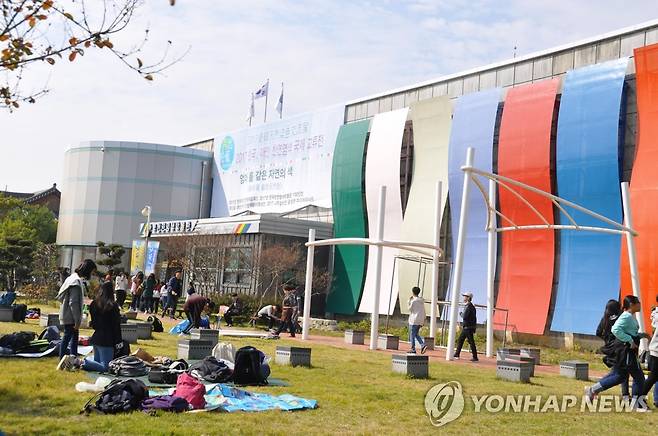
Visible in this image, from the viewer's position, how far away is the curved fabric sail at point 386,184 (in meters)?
34.1

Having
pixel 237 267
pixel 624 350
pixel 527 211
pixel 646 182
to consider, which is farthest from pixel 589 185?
pixel 237 267

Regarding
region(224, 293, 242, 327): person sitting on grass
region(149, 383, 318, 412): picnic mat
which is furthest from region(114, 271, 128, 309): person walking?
region(149, 383, 318, 412): picnic mat

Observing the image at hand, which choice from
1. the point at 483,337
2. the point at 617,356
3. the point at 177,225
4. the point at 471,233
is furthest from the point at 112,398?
the point at 177,225

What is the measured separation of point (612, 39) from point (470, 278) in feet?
34.4

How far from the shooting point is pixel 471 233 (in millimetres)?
30094

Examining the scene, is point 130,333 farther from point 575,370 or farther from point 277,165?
point 277,165

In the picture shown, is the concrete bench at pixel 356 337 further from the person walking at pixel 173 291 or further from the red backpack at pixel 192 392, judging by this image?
the red backpack at pixel 192 392

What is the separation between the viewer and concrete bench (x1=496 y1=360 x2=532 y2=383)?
13875 mm

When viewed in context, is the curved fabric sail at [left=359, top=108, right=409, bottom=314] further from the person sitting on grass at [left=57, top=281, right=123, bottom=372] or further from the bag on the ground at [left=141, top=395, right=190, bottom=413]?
the bag on the ground at [left=141, top=395, right=190, bottom=413]

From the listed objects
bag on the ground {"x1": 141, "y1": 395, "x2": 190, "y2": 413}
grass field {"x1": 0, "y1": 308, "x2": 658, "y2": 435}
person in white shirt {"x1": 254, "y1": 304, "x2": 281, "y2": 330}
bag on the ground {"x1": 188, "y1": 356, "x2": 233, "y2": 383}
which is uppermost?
person in white shirt {"x1": 254, "y1": 304, "x2": 281, "y2": 330}

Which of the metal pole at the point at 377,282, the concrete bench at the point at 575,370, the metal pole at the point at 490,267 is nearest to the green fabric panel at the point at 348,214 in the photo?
the metal pole at the point at 377,282

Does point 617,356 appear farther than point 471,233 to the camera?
No

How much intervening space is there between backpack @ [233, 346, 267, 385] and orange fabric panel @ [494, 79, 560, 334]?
1788cm

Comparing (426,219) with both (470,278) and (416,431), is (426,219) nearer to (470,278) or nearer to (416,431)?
(470,278)
